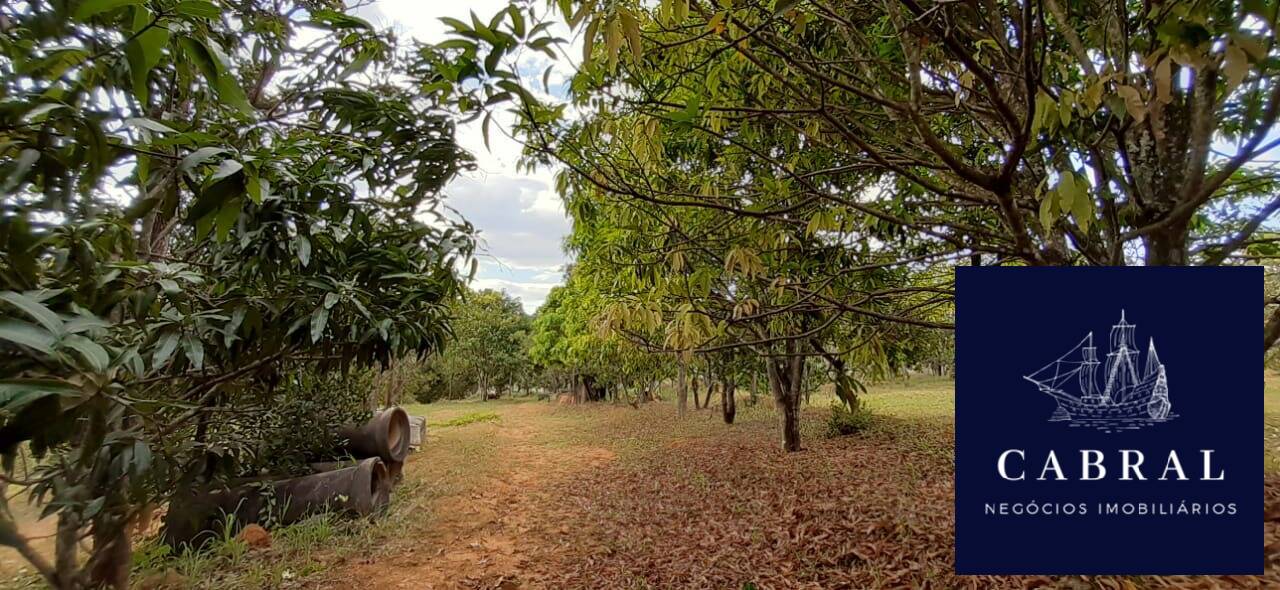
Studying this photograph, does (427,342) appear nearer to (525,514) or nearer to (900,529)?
(900,529)

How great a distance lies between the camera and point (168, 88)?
7.34 ft

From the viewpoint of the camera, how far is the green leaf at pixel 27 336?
69cm

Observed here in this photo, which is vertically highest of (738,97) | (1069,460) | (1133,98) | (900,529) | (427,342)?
(738,97)

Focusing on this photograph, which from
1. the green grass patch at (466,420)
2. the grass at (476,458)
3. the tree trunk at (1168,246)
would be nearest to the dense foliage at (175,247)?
the grass at (476,458)

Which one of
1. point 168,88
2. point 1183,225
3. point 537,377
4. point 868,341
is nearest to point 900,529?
point 868,341

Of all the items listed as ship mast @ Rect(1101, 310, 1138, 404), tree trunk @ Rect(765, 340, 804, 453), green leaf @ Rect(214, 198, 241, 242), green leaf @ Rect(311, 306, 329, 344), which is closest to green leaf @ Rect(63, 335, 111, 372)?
green leaf @ Rect(214, 198, 241, 242)

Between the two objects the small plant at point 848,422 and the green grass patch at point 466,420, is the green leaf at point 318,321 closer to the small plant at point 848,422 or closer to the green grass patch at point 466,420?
the small plant at point 848,422

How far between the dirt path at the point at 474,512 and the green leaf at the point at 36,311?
3363 millimetres

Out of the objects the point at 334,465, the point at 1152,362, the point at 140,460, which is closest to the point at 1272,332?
the point at 1152,362

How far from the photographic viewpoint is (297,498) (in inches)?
186

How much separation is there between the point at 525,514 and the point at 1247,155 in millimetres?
5310

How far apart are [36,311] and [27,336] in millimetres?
75

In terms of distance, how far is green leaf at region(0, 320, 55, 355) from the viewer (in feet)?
2.28

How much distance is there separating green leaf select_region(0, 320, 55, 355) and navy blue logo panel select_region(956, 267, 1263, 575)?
6.25ft
